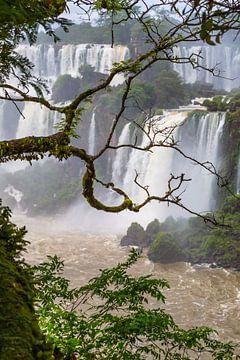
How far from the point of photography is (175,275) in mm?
13609

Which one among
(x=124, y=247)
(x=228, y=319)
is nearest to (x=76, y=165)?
(x=124, y=247)

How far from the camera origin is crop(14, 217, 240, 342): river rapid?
1059 cm

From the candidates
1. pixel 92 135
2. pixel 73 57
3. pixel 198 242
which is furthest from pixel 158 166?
pixel 73 57

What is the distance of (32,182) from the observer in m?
27.6

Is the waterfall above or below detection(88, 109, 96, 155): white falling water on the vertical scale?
above

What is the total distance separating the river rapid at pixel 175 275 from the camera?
34.7ft

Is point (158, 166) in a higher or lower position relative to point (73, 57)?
lower

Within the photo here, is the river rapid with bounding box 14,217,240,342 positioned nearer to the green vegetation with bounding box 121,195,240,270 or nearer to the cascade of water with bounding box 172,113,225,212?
the green vegetation with bounding box 121,195,240,270

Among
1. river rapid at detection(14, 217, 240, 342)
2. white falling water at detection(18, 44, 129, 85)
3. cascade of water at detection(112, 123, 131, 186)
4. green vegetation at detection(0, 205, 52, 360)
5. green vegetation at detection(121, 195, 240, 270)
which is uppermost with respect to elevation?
white falling water at detection(18, 44, 129, 85)

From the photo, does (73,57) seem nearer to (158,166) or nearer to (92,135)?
(92,135)

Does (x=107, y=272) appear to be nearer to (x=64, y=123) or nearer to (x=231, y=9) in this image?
(x=64, y=123)

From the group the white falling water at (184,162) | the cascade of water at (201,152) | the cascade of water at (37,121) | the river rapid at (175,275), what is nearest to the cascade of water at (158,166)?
the white falling water at (184,162)

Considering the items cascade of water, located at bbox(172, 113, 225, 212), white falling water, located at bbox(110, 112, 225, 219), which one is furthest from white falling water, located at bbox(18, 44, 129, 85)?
cascade of water, located at bbox(172, 113, 225, 212)

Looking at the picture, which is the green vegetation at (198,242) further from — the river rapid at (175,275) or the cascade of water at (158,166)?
the cascade of water at (158,166)
